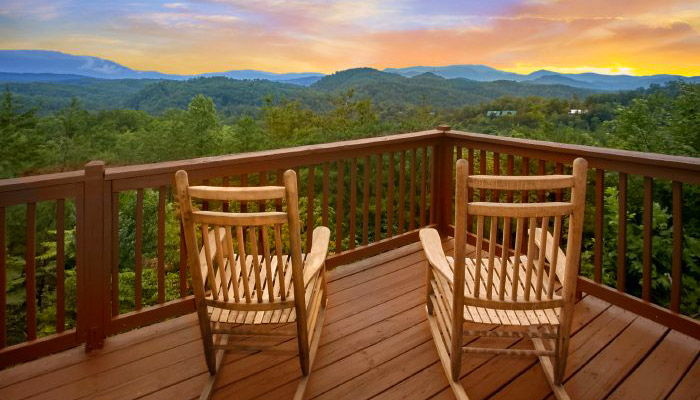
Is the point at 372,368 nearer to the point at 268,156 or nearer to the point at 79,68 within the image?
the point at 268,156

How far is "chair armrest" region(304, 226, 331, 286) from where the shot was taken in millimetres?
1931

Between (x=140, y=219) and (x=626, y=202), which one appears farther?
(x=626, y=202)

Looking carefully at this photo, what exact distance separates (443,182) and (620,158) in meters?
1.53

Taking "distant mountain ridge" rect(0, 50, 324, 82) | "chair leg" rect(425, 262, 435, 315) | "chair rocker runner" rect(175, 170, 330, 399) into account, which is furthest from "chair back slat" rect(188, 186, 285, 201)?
"distant mountain ridge" rect(0, 50, 324, 82)

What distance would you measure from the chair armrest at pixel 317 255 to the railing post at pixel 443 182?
1815 millimetres

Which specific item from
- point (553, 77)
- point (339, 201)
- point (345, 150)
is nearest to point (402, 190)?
point (339, 201)

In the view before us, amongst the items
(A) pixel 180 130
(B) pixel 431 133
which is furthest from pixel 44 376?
(A) pixel 180 130

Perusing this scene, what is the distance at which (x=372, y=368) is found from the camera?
7.04 ft

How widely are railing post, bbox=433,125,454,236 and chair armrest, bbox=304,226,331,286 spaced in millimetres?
1815

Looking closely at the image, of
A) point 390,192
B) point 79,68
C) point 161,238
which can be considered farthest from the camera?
point 79,68

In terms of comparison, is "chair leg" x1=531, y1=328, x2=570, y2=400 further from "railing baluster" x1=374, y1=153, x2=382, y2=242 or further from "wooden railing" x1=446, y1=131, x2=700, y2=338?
"railing baluster" x1=374, y1=153, x2=382, y2=242

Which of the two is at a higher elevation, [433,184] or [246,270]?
[433,184]

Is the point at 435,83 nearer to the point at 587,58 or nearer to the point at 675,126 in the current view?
the point at 587,58

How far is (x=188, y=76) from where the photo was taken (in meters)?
26.9
